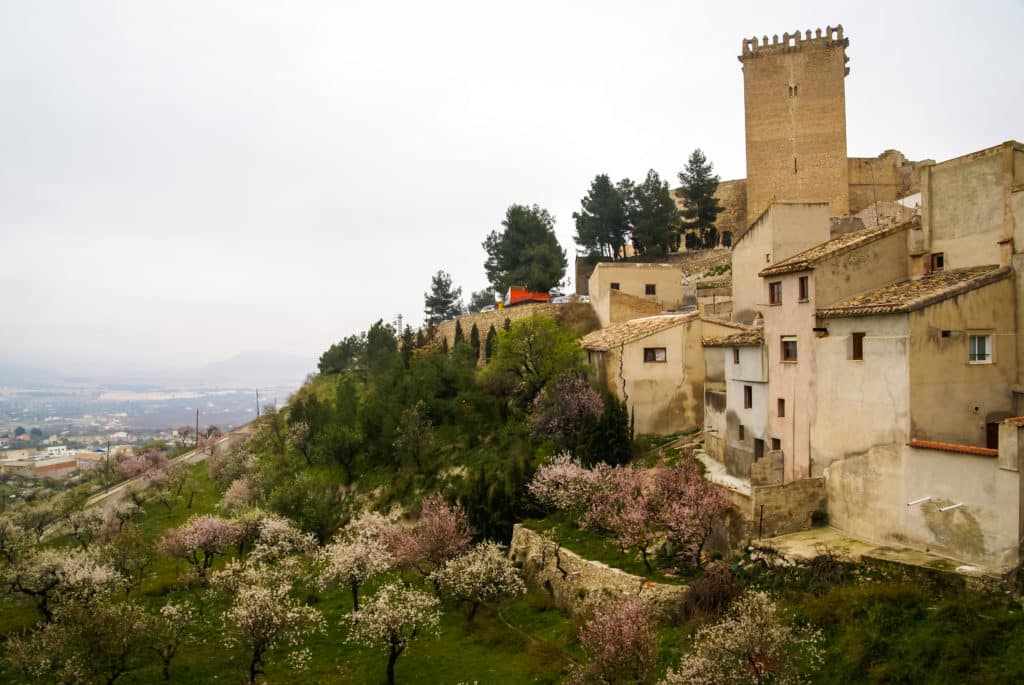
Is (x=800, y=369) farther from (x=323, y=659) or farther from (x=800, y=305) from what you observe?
(x=323, y=659)

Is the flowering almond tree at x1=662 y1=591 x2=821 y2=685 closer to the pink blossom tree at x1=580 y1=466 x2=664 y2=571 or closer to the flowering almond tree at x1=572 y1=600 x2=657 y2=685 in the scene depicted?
the flowering almond tree at x1=572 y1=600 x2=657 y2=685

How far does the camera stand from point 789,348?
20422mm

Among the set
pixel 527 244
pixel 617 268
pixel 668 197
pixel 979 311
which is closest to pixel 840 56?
pixel 668 197

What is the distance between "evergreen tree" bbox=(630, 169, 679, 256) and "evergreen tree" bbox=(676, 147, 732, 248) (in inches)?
A: 107

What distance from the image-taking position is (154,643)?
697 inches

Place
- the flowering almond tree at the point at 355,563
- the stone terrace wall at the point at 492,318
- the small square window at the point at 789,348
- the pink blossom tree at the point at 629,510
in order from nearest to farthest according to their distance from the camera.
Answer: the pink blossom tree at the point at 629,510 → the small square window at the point at 789,348 → the flowering almond tree at the point at 355,563 → the stone terrace wall at the point at 492,318

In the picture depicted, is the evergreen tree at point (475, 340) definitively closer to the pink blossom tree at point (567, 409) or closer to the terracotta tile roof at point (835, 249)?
the pink blossom tree at point (567, 409)

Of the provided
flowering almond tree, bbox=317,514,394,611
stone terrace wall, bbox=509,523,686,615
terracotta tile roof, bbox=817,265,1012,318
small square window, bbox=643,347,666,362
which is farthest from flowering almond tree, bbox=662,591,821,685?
small square window, bbox=643,347,666,362

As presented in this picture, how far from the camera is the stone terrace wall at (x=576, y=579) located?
1773 centimetres

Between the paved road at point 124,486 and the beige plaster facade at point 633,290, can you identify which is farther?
the paved road at point 124,486

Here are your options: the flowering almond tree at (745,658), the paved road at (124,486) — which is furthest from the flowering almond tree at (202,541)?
the flowering almond tree at (745,658)

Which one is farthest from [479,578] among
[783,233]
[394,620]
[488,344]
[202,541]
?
[488,344]

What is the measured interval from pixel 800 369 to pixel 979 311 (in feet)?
15.0

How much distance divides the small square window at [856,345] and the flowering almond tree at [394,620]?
13.0 meters
